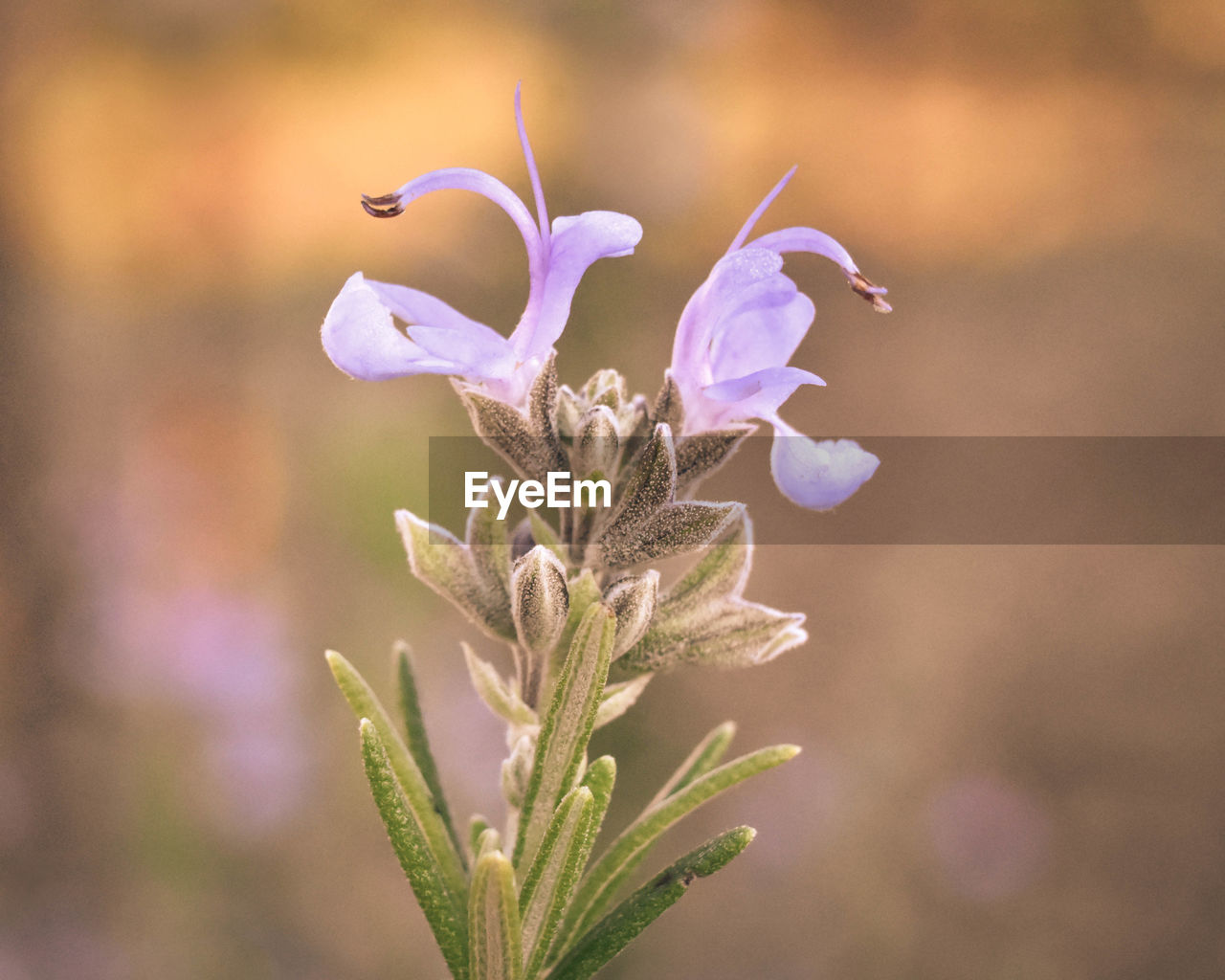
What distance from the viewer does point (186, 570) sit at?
2.22 meters

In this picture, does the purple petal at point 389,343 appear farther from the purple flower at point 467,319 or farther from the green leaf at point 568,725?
the green leaf at point 568,725

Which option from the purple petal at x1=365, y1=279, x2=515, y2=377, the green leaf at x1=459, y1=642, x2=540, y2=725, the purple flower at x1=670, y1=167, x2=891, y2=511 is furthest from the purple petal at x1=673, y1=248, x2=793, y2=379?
the green leaf at x1=459, y1=642, x2=540, y2=725

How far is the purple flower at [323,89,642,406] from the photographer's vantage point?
48cm

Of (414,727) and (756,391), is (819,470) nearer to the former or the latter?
(756,391)

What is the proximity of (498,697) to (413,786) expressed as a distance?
8 centimetres

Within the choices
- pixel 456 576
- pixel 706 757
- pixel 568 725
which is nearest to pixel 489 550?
pixel 456 576

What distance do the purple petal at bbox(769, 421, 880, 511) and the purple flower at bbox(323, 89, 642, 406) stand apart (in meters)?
0.14

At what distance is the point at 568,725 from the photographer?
48cm

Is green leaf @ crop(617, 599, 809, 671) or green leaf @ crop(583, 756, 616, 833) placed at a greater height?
green leaf @ crop(617, 599, 809, 671)

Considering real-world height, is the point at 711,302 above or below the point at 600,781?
above

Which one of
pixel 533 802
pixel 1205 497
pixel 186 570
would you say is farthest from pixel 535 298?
pixel 1205 497

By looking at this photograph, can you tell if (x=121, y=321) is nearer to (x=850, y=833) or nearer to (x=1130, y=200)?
(x=850, y=833)

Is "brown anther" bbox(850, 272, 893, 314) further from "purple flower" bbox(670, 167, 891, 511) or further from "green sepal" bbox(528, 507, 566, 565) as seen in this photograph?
"green sepal" bbox(528, 507, 566, 565)

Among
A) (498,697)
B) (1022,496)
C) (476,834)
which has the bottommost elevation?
(1022,496)
